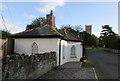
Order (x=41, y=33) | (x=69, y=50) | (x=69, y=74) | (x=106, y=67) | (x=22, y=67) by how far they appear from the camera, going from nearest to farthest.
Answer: (x=22, y=67), (x=69, y=74), (x=106, y=67), (x=41, y=33), (x=69, y=50)

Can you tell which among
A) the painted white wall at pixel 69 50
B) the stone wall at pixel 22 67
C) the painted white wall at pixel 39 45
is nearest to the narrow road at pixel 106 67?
the painted white wall at pixel 69 50

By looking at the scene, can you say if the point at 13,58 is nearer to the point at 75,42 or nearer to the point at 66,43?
the point at 66,43

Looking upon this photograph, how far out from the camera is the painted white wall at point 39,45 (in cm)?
2835

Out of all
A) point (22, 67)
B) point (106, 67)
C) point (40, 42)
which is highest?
point (40, 42)

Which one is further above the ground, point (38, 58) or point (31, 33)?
point (31, 33)

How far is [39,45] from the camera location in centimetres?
2933

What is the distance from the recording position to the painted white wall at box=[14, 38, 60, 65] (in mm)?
28350

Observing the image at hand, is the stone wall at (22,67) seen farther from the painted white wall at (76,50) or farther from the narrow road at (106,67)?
the painted white wall at (76,50)

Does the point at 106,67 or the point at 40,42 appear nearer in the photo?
the point at 106,67

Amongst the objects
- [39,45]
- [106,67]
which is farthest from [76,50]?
[106,67]

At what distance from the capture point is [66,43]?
116ft

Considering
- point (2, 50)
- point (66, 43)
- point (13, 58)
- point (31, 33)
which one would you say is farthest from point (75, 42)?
point (13, 58)

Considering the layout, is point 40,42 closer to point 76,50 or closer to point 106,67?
point 106,67

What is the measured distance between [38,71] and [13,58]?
18.9ft
